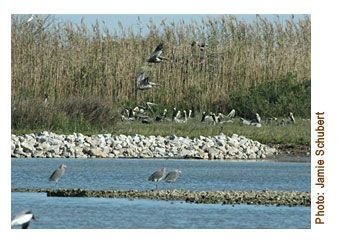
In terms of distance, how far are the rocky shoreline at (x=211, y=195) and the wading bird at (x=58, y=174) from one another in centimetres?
107

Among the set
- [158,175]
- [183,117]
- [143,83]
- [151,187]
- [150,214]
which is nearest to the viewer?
[150,214]

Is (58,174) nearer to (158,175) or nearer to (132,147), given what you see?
(158,175)

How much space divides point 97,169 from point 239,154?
3.89 meters

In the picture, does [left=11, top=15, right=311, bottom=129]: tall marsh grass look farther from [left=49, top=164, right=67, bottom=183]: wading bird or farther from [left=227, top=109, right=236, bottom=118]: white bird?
[left=49, top=164, right=67, bottom=183]: wading bird

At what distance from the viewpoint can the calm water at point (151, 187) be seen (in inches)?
497

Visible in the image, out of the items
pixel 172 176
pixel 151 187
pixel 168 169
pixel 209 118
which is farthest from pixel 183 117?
pixel 151 187

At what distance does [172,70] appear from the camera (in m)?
27.7

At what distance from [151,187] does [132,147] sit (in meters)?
5.37

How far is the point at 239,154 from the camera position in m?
21.2

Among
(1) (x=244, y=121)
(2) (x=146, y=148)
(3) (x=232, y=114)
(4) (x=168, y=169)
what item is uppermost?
(3) (x=232, y=114)

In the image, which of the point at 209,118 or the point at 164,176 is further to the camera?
the point at 209,118

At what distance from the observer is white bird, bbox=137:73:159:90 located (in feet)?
85.4

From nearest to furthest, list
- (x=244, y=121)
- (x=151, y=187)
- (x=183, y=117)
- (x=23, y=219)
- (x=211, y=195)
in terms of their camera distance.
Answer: (x=23, y=219) → (x=211, y=195) → (x=151, y=187) → (x=244, y=121) → (x=183, y=117)

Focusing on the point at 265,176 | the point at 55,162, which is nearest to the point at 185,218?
the point at 265,176
